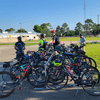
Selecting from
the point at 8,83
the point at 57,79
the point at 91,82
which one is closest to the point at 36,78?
the point at 57,79

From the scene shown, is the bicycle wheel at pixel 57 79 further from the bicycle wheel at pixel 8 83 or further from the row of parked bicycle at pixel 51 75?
the bicycle wheel at pixel 8 83

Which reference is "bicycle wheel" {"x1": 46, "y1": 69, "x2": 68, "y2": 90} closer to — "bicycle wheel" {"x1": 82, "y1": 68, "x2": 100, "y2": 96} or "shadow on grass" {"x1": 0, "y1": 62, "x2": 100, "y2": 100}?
"shadow on grass" {"x1": 0, "y1": 62, "x2": 100, "y2": 100}

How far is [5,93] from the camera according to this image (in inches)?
125

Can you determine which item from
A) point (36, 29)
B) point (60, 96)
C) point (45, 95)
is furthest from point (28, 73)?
point (36, 29)

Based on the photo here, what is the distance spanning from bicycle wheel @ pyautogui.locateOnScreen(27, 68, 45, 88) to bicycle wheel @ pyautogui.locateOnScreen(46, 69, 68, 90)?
0.27 meters

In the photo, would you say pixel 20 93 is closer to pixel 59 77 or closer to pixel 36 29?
pixel 59 77

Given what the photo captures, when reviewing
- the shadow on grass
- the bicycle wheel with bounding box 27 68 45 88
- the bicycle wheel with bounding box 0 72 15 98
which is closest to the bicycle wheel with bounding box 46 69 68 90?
the shadow on grass

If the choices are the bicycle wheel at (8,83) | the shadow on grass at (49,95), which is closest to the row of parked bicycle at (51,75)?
the bicycle wheel at (8,83)

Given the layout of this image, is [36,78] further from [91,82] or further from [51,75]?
[91,82]

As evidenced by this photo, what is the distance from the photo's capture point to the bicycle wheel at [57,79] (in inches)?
127

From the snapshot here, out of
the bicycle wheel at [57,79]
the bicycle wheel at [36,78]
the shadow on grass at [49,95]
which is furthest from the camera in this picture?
the bicycle wheel at [36,78]

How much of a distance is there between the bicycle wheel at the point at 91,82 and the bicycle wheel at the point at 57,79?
1.82 ft

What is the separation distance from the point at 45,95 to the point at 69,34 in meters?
82.1

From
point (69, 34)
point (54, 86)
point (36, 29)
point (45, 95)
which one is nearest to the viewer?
point (45, 95)
